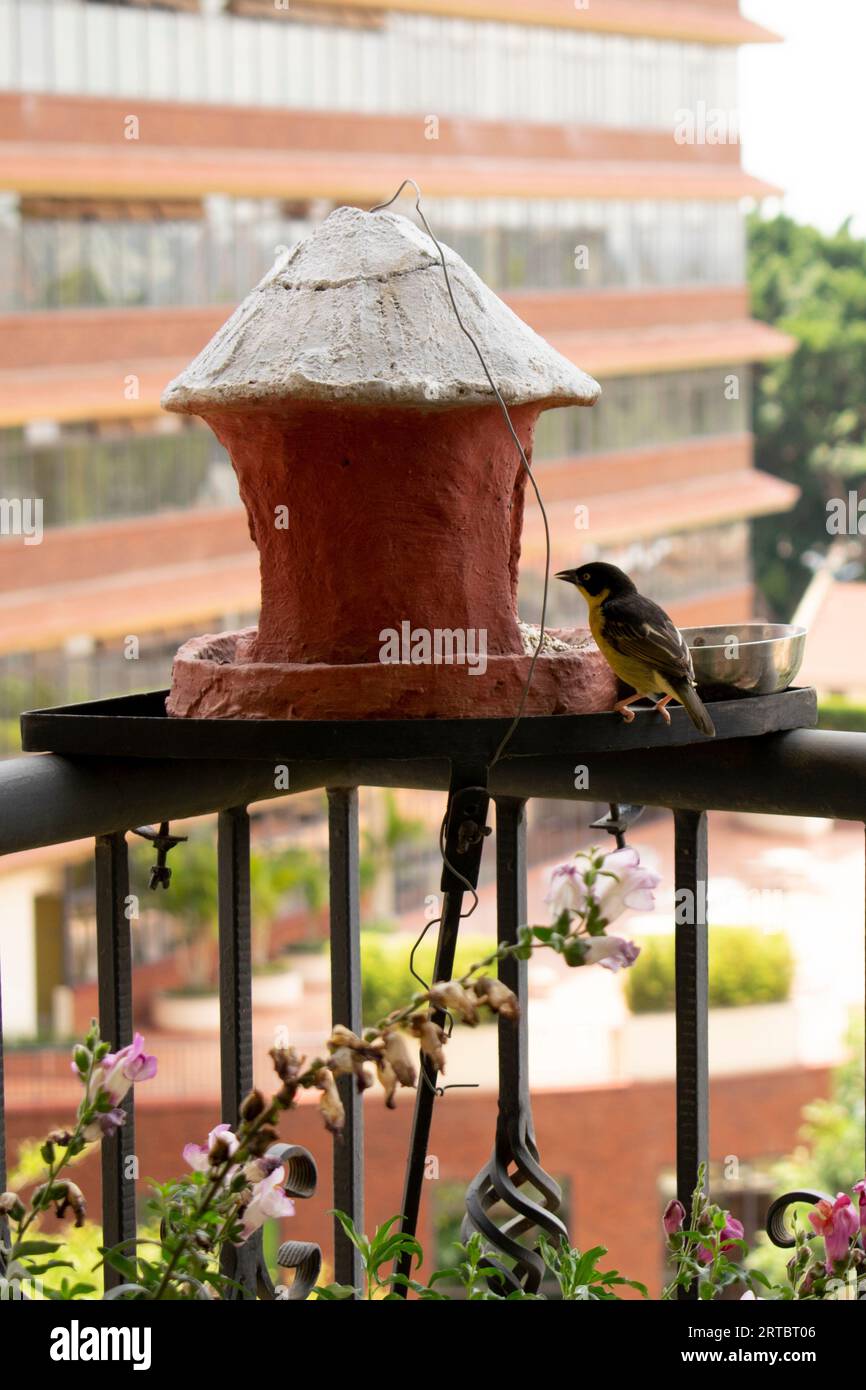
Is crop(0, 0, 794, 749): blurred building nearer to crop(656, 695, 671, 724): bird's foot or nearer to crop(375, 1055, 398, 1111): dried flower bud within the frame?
crop(656, 695, 671, 724): bird's foot

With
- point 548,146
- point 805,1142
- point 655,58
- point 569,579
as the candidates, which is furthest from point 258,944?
point 569,579

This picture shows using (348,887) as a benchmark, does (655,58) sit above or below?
above

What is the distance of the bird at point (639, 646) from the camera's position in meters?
1.19

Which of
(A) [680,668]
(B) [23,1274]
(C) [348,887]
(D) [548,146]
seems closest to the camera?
(B) [23,1274]

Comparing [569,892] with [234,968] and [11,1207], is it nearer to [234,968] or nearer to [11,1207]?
[11,1207]

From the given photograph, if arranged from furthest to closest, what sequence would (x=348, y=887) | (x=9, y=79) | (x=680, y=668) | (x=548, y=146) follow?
(x=548, y=146)
(x=9, y=79)
(x=348, y=887)
(x=680, y=668)

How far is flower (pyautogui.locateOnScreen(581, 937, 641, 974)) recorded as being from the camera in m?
0.86

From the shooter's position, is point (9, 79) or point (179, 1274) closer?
point (179, 1274)

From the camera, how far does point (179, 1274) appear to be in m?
0.96

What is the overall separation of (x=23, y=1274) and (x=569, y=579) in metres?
0.68

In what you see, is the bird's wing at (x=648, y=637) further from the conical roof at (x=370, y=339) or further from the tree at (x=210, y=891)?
the tree at (x=210, y=891)

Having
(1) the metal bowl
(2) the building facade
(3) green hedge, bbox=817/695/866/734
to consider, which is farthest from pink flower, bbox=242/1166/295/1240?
(3) green hedge, bbox=817/695/866/734

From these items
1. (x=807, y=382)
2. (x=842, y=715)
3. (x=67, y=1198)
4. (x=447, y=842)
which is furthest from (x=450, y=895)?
(x=807, y=382)
